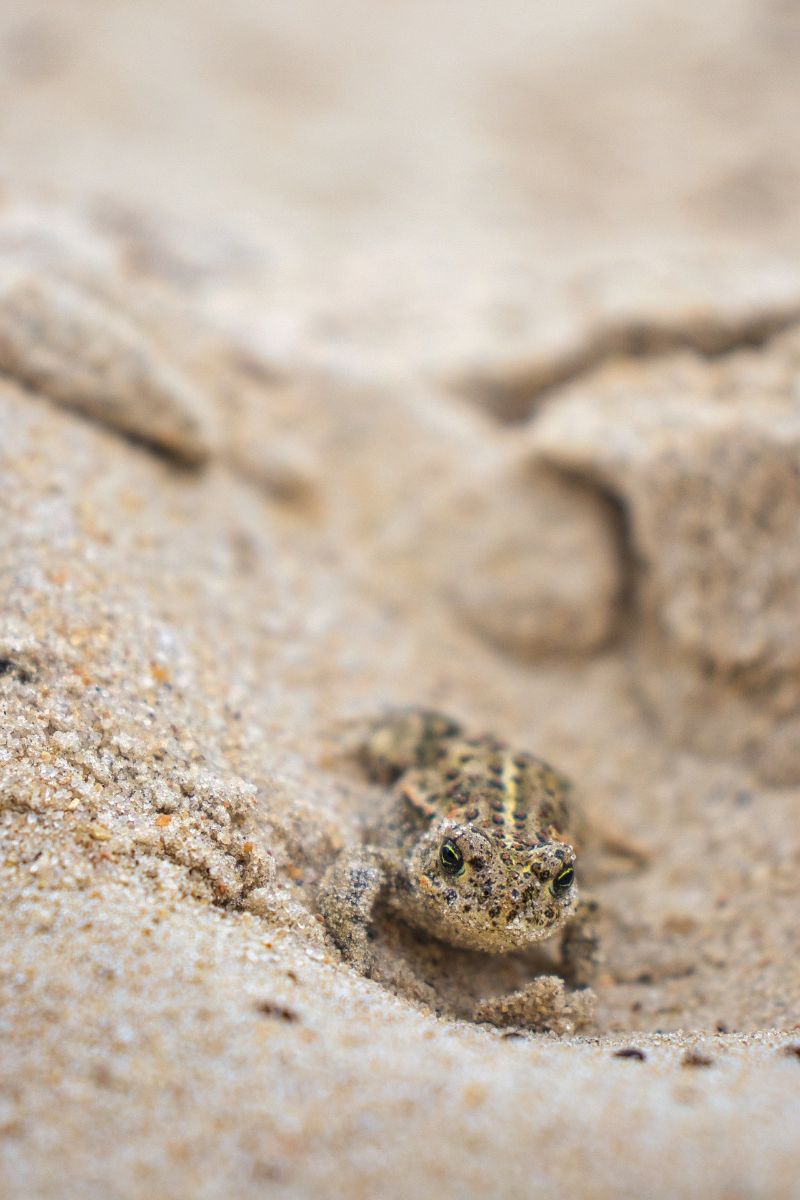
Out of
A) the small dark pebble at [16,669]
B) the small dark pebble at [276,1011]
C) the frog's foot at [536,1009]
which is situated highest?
the small dark pebble at [276,1011]

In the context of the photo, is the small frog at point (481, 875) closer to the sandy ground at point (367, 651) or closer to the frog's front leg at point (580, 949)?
the frog's front leg at point (580, 949)

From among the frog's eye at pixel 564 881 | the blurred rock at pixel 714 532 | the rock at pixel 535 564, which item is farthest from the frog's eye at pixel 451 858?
the rock at pixel 535 564

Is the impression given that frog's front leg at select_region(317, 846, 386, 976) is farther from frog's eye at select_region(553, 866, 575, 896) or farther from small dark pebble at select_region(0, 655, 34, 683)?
small dark pebble at select_region(0, 655, 34, 683)

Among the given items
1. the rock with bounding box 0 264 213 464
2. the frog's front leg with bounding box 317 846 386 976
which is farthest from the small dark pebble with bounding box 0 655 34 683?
the rock with bounding box 0 264 213 464

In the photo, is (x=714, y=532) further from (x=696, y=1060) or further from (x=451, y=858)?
(x=696, y=1060)

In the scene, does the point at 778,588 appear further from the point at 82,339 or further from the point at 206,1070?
the point at 82,339

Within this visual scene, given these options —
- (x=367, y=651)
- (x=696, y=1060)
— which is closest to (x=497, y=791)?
(x=696, y=1060)
